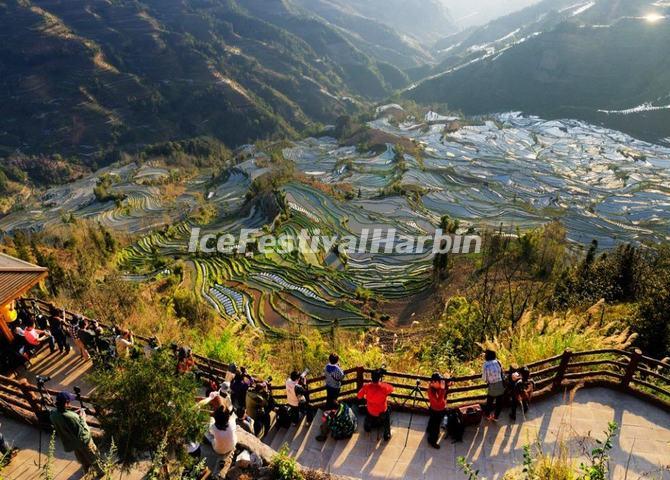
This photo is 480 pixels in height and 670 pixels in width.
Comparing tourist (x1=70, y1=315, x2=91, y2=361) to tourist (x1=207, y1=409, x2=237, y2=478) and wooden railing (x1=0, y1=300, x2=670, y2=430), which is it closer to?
wooden railing (x1=0, y1=300, x2=670, y2=430)

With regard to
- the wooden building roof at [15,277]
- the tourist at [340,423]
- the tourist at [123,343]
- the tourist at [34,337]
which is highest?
the wooden building roof at [15,277]

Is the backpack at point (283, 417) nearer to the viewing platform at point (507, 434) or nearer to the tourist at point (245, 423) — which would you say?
the viewing platform at point (507, 434)

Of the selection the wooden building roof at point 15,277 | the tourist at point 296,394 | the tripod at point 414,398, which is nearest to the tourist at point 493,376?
the tripod at point 414,398

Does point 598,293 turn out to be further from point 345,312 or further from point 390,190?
point 390,190

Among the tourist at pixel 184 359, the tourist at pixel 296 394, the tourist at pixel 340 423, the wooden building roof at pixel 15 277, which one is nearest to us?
the tourist at pixel 340 423

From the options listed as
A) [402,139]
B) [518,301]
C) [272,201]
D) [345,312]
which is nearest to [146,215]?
[272,201]

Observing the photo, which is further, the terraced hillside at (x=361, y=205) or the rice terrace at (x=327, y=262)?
the terraced hillside at (x=361, y=205)

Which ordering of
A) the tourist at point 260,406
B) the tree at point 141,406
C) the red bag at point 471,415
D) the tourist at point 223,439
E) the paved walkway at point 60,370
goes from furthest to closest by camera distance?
the paved walkway at point 60,370
the tourist at point 260,406
the red bag at point 471,415
the tourist at point 223,439
the tree at point 141,406
